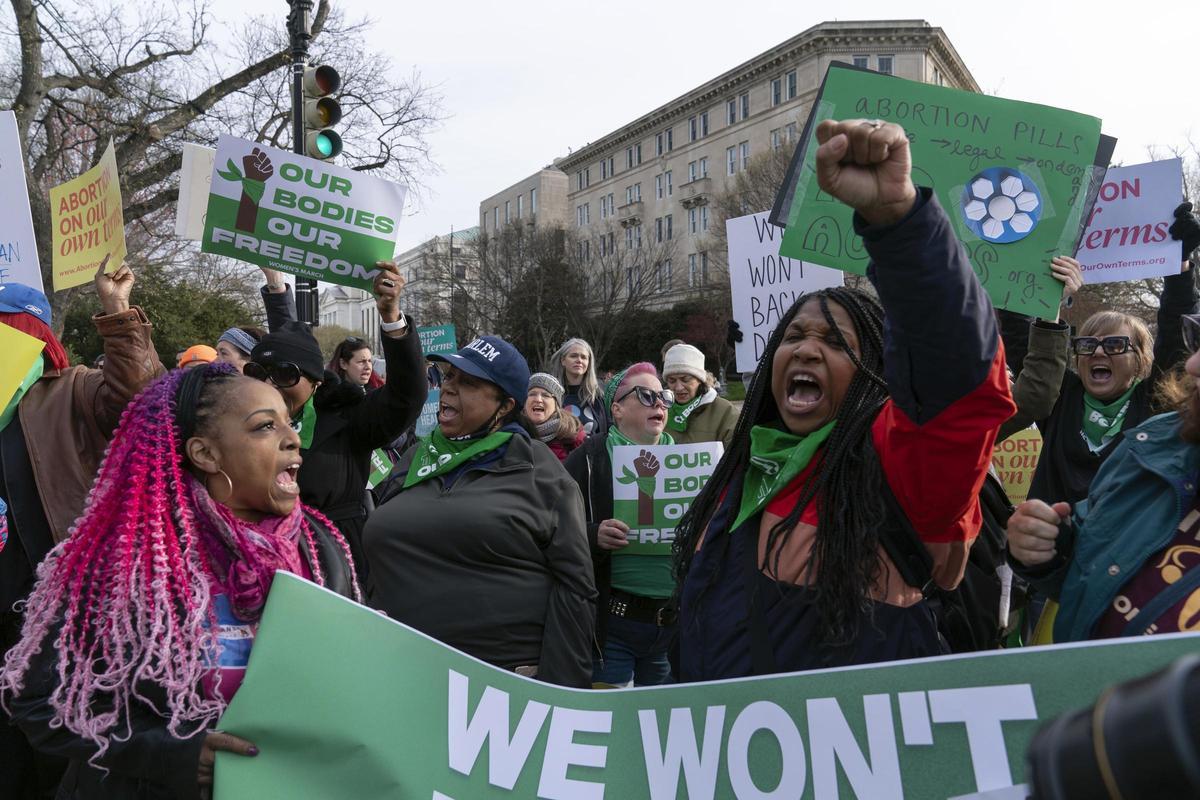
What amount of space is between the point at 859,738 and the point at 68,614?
169cm

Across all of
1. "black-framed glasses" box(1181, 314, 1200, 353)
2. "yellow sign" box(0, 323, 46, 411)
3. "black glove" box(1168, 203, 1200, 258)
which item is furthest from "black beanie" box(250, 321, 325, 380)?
"black glove" box(1168, 203, 1200, 258)

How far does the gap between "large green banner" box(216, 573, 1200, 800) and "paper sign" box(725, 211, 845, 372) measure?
10.5 ft

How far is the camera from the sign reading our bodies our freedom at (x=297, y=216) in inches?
183

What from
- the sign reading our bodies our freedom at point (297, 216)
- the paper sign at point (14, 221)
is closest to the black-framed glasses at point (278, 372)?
the sign reading our bodies our freedom at point (297, 216)

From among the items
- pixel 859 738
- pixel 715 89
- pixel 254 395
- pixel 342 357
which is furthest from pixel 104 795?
pixel 715 89

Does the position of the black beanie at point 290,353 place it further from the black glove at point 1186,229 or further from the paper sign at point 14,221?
the black glove at point 1186,229

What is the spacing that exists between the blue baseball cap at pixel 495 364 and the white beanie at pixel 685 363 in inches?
79.3

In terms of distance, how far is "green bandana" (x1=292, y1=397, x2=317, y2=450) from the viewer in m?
4.46

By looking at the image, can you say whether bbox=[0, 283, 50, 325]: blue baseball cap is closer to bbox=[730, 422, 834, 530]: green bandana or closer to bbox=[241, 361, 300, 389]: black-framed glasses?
bbox=[241, 361, 300, 389]: black-framed glasses

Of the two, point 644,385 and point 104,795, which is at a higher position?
point 644,385

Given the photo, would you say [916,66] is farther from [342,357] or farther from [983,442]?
[983,442]

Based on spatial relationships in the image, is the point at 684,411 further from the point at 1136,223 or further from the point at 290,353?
the point at 1136,223

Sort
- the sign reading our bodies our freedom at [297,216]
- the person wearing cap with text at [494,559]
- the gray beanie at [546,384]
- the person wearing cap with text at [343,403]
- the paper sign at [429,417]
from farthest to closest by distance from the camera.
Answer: the paper sign at [429,417] < the gray beanie at [546,384] < the sign reading our bodies our freedom at [297,216] < the person wearing cap with text at [343,403] < the person wearing cap with text at [494,559]

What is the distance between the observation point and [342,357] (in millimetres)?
6277
